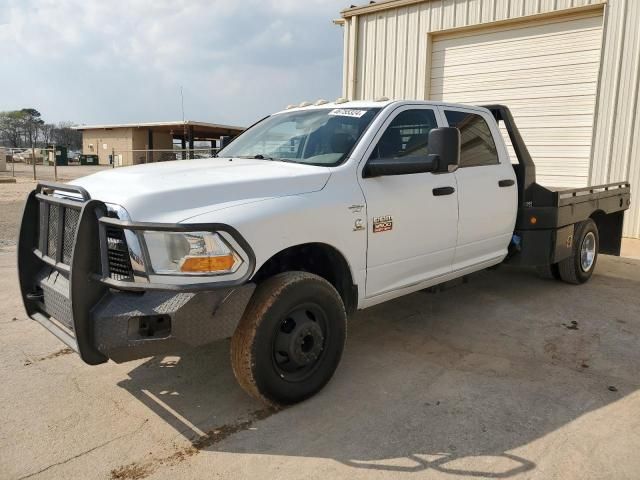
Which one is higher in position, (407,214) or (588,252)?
(407,214)

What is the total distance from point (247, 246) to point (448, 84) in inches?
370

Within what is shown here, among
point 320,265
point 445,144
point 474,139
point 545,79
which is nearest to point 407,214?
point 445,144

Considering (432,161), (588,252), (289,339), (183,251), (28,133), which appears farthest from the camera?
(28,133)

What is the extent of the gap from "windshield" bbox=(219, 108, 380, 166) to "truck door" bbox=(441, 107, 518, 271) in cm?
103

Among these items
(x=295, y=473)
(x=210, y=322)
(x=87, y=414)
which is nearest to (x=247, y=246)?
(x=210, y=322)

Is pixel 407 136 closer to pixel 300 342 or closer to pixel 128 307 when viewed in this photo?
pixel 300 342

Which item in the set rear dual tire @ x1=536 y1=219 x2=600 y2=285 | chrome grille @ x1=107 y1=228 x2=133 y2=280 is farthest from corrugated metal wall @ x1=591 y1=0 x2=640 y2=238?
chrome grille @ x1=107 y1=228 x2=133 y2=280

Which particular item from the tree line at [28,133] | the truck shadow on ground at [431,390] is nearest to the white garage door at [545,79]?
the truck shadow on ground at [431,390]

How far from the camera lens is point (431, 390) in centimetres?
354

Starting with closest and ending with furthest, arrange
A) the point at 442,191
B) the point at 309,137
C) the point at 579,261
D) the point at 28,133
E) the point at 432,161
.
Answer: the point at 432,161
the point at 309,137
the point at 442,191
the point at 579,261
the point at 28,133

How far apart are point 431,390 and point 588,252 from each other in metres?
3.96

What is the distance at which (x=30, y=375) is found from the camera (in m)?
3.74

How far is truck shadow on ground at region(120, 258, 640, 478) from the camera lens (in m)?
2.89

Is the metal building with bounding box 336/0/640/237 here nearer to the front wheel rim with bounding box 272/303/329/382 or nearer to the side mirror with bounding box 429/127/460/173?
the side mirror with bounding box 429/127/460/173
